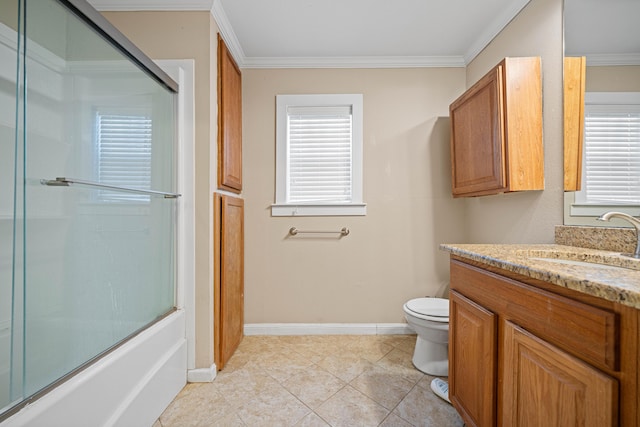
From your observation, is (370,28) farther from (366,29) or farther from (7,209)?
(7,209)

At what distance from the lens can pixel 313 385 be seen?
1.61m

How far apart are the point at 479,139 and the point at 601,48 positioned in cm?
64

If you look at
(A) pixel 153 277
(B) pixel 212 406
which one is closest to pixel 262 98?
(A) pixel 153 277

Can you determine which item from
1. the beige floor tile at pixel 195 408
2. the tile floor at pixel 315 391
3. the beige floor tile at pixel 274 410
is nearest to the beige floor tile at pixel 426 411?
the tile floor at pixel 315 391

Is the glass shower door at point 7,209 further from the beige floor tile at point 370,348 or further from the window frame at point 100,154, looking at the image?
the beige floor tile at point 370,348

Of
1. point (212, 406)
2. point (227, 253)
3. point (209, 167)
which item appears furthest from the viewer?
point (227, 253)

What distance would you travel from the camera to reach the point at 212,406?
1441 millimetres

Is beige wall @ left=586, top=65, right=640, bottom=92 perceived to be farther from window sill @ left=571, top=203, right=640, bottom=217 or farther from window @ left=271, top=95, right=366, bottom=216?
window @ left=271, top=95, right=366, bottom=216

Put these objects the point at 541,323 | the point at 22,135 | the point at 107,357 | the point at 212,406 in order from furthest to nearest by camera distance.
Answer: the point at 212,406 → the point at 107,357 → the point at 22,135 → the point at 541,323

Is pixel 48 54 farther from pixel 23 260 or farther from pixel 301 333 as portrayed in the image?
pixel 301 333

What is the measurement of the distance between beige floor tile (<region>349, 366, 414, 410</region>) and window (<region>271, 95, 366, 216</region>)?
1.17 m

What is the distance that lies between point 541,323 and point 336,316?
1685 mm

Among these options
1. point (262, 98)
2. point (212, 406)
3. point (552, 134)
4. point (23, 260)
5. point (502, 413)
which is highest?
point (262, 98)

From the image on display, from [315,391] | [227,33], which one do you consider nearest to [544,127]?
[315,391]
